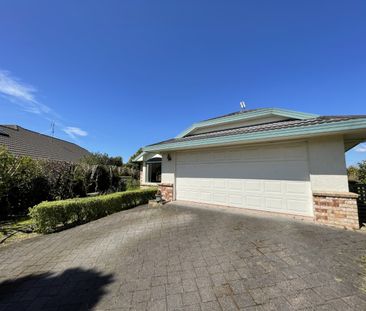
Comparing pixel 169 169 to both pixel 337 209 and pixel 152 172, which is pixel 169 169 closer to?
pixel 152 172

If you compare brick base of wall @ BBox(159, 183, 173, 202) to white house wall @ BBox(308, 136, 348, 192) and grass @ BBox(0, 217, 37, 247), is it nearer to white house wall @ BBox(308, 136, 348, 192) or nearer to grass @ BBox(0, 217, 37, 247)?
grass @ BBox(0, 217, 37, 247)

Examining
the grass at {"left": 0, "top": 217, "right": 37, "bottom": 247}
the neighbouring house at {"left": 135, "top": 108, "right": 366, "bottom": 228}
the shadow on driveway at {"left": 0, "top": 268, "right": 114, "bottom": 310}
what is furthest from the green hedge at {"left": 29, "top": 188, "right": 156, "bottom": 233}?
the shadow on driveway at {"left": 0, "top": 268, "right": 114, "bottom": 310}

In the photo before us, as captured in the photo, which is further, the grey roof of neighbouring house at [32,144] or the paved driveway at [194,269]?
the grey roof of neighbouring house at [32,144]

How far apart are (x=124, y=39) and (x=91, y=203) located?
7513 mm

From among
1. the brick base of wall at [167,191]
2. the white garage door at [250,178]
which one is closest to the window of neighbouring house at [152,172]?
the brick base of wall at [167,191]

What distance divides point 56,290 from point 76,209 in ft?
15.6

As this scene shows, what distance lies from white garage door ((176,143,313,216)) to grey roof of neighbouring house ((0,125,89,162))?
13275 mm

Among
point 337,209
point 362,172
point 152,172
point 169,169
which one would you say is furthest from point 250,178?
point 152,172

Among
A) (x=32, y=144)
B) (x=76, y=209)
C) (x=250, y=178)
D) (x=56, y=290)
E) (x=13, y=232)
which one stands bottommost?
(x=13, y=232)

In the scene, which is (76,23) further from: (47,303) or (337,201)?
(337,201)

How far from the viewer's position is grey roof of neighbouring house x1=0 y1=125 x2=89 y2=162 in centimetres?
1468

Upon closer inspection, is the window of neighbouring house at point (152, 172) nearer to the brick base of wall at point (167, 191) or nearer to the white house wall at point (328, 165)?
the brick base of wall at point (167, 191)

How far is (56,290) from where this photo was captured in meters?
3.21

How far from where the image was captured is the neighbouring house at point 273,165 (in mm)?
5312
